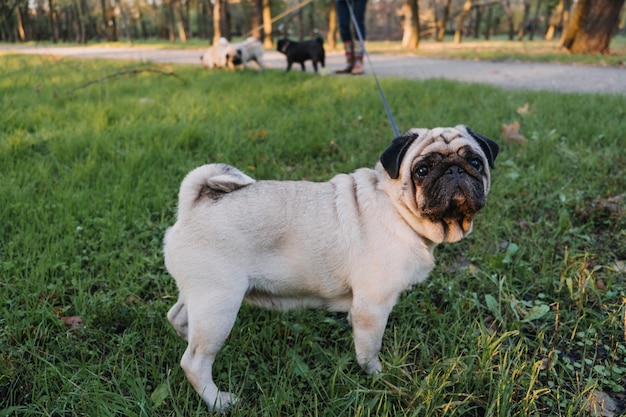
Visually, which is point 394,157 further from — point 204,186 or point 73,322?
point 73,322

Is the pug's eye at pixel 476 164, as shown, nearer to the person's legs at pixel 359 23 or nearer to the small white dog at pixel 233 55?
the person's legs at pixel 359 23

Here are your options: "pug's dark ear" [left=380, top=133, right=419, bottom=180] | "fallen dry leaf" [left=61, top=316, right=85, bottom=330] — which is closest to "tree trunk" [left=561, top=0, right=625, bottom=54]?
"pug's dark ear" [left=380, top=133, right=419, bottom=180]

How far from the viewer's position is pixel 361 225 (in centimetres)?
246

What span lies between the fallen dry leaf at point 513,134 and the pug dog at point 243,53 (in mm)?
7069

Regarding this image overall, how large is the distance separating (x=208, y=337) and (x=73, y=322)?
1.04 m

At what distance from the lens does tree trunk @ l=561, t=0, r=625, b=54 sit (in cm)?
1397

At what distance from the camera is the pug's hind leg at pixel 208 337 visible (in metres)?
2.19

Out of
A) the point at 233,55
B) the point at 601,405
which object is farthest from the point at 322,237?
the point at 233,55

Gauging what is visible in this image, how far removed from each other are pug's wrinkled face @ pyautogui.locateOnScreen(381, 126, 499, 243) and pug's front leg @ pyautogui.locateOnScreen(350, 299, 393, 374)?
0.46 meters

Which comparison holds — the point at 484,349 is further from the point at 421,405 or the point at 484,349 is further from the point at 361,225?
the point at 361,225

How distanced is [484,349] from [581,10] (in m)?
16.0

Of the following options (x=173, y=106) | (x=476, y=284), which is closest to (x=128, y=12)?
(x=173, y=106)

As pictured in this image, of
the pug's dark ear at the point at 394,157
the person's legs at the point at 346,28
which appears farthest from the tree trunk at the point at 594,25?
the pug's dark ear at the point at 394,157

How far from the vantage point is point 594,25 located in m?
14.3
